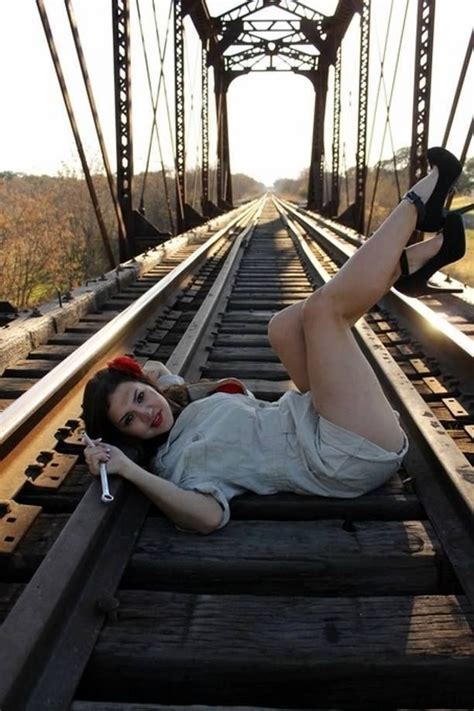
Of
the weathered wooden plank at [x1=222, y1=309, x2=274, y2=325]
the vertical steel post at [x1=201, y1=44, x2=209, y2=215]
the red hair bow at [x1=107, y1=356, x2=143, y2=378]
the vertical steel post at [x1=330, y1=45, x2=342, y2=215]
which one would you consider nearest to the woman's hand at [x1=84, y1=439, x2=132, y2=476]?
the red hair bow at [x1=107, y1=356, x2=143, y2=378]

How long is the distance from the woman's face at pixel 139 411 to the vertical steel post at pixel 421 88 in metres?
6.80

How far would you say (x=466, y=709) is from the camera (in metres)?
1.40

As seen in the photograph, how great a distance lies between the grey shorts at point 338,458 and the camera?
2125mm

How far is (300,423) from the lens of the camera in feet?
7.20

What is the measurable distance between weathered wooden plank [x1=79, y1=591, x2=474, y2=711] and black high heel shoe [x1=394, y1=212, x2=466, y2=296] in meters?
1.13

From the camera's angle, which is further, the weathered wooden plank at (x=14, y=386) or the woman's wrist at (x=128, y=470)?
the weathered wooden plank at (x=14, y=386)

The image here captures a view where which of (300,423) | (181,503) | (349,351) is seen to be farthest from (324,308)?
(181,503)

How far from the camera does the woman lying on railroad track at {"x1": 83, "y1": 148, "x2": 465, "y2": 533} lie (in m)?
2.13

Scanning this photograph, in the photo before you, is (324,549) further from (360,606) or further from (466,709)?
(466,709)

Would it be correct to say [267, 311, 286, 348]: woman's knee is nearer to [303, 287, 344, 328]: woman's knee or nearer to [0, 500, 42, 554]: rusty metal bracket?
[303, 287, 344, 328]: woman's knee

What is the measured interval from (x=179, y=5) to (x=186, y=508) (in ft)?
49.7

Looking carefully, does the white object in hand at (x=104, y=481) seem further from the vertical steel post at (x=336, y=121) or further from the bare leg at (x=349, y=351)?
the vertical steel post at (x=336, y=121)

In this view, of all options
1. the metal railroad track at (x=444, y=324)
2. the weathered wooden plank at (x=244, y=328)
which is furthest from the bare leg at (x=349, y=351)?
the weathered wooden plank at (x=244, y=328)

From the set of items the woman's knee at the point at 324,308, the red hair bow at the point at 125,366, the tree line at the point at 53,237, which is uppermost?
the woman's knee at the point at 324,308
